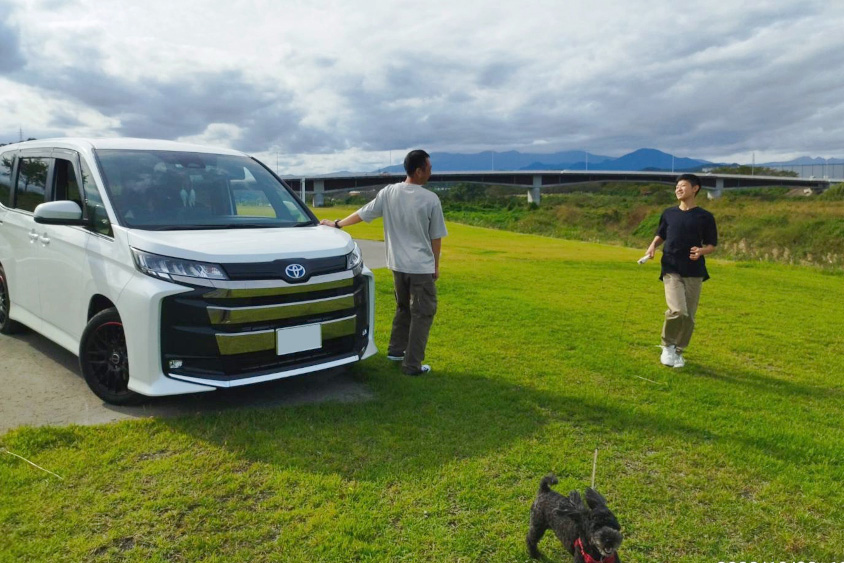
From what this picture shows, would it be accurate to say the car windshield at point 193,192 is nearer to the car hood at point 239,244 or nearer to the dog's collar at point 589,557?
the car hood at point 239,244

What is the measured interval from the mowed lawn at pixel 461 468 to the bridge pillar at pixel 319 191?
62501 mm

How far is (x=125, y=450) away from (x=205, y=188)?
2.24m

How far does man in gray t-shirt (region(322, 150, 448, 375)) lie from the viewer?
4.98m

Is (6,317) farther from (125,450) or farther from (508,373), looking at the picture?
(508,373)

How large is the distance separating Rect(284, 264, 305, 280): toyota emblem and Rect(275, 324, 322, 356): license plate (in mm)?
359

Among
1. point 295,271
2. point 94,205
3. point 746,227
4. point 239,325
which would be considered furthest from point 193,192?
point 746,227

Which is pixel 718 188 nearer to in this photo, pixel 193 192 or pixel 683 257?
pixel 683 257

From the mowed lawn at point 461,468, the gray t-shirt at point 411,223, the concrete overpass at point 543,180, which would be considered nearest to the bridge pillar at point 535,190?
the concrete overpass at point 543,180

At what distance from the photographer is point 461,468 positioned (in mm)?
3490

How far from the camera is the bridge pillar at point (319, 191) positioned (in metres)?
66.7

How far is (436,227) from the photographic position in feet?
16.6

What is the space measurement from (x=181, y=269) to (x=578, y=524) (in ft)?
9.22

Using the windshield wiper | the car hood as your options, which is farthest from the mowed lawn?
the windshield wiper

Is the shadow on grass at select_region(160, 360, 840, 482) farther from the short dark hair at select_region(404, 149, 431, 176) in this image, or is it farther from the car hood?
the short dark hair at select_region(404, 149, 431, 176)
